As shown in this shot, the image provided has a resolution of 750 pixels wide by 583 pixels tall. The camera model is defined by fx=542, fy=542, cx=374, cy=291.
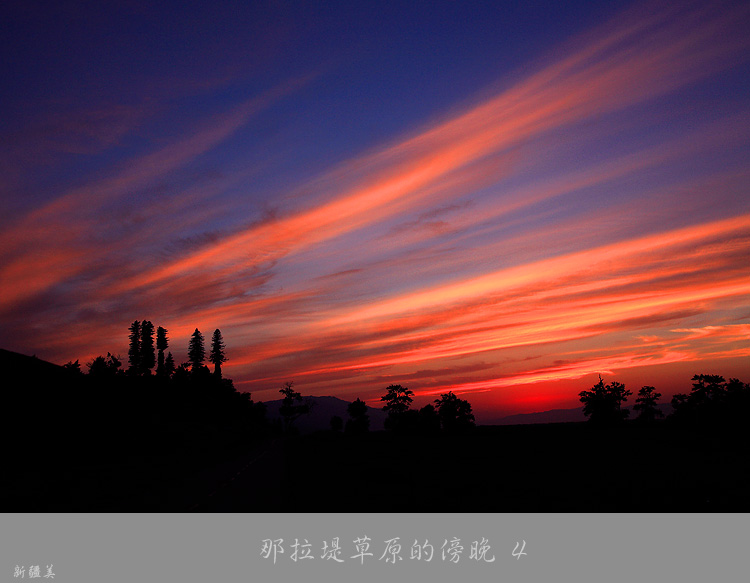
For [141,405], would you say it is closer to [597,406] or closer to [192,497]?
[192,497]

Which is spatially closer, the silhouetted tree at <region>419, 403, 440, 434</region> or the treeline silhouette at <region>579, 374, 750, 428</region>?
the treeline silhouette at <region>579, 374, 750, 428</region>

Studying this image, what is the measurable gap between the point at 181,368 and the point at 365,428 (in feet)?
236

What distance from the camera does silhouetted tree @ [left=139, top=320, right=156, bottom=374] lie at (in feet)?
543

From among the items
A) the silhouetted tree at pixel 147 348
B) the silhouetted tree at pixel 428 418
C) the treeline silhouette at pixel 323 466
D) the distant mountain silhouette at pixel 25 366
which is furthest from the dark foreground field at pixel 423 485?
the silhouetted tree at pixel 147 348

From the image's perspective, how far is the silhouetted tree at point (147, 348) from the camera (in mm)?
165500

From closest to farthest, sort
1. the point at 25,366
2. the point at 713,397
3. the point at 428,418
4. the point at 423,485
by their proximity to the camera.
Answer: the point at 423,485, the point at 25,366, the point at 713,397, the point at 428,418

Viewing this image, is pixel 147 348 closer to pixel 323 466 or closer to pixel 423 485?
pixel 323 466

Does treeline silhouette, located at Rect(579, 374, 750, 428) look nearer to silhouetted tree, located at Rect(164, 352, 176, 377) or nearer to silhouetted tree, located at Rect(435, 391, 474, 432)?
silhouetted tree, located at Rect(435, 391, 474, 432)

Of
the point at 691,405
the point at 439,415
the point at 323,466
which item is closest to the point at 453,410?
the point at 439,415

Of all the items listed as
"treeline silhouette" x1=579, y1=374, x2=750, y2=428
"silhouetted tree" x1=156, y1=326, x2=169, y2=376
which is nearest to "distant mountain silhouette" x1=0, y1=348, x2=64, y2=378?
"treeline silhouette" x1=579, y1=374, x2=750, y2=428

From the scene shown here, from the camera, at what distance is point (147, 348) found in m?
167

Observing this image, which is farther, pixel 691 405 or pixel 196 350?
pixel 196 350

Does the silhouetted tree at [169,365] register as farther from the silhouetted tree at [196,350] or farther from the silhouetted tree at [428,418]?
the silhouetted tree at [428,418]

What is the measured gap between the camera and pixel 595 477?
2455 centimetres
